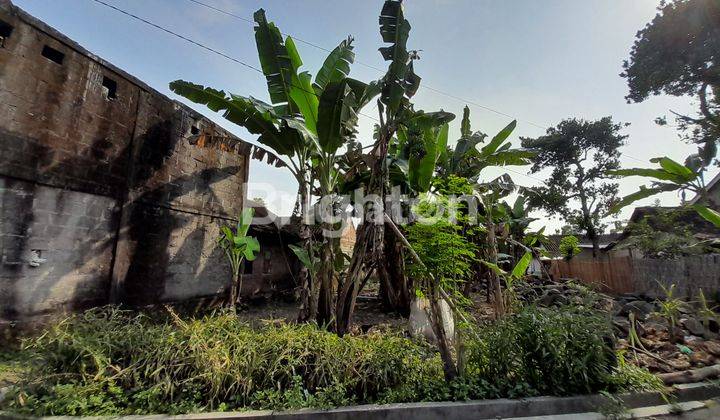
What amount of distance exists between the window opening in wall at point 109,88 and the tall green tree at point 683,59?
16470mm

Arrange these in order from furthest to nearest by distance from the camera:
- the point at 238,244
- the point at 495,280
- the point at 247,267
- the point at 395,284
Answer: the point at 247,267 < the point at 395,284 < the point at 238,244 < the point at 495,280

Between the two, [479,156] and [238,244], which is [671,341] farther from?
[238,244]

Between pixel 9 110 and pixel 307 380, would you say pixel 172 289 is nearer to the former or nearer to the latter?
pixel 9 110

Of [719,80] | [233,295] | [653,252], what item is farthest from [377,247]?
[719,80]

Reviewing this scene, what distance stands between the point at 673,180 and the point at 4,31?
10688 mm

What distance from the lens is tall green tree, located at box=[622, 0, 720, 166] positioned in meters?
10.9

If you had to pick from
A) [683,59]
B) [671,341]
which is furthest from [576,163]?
[671,341]

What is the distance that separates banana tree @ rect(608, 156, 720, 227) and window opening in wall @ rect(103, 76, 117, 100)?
9.21 meters

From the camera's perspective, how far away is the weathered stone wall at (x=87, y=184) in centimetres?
420

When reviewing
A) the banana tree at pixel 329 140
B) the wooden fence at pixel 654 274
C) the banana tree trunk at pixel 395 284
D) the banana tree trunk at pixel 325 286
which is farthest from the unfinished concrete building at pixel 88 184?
the wooden fence at pixel 654 274

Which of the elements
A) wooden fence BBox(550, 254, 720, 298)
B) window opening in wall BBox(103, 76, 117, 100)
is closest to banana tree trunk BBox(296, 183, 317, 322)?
window opening in wall BBox(103, 76, 117, 100)

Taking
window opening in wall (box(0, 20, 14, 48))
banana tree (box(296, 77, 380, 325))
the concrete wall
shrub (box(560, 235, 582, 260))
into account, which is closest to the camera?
window opening in wall (box(0, 20, 14, 48))

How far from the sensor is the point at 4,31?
4.26 metres

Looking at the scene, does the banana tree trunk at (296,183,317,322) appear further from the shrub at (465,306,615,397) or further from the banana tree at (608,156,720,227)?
the banana tree at (608,156,720,227)
